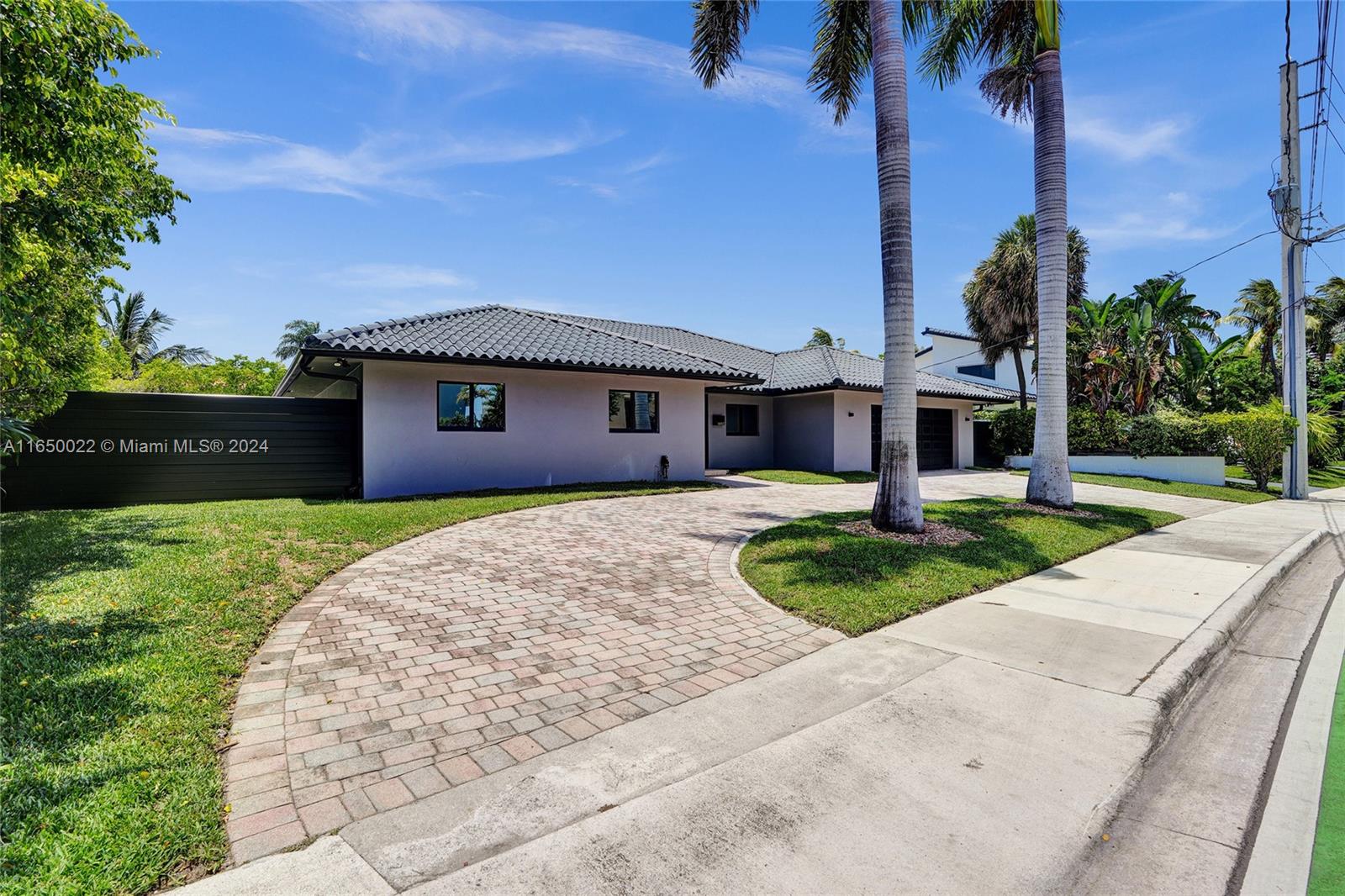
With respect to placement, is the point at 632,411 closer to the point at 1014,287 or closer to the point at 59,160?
the point at 59,160

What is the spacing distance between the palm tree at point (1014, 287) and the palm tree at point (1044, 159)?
13.9m

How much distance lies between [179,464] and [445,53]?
9.33m

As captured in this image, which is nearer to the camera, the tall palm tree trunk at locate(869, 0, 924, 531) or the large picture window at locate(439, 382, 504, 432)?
the tall palm tree trunk at locate(869, 0, 924, 531)

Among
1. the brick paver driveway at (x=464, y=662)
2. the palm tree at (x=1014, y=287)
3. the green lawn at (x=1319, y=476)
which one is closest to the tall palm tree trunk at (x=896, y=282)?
the brick paver driveway at (x=464, y=662)

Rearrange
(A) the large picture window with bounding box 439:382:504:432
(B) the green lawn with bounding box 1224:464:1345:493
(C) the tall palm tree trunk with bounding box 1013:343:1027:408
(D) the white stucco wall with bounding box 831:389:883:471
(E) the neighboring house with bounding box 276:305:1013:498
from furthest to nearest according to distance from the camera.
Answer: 1. (C) the tall palm tree trunk with bounding box 1013:343:1027:408
2. (B) the green lawn with bounding box 1224:464:1345:493
3. (D) the white stucco wall with bounding box 831:389:883:471
4. (A) the large picture window with bounding box 439:382:504:432
5. (E) the neighboring house with bounding box 276:305:1013:498

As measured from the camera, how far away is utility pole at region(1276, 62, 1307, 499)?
16.7 metres

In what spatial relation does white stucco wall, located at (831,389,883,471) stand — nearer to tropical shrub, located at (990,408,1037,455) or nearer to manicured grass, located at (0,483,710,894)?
tropical shrub, located at (990,408,1037,455)

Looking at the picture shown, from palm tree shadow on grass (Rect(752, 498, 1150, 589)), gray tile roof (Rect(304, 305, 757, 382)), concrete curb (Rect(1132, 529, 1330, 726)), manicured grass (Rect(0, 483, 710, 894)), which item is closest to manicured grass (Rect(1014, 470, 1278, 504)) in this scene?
palm tree shadow on grass (Rect(752, 498, 1150, 589))

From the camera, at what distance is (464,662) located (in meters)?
4.44

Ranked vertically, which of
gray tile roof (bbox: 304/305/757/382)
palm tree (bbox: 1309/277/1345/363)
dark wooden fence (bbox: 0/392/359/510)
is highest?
palm tree (bbox: 1309/277/1345/363)

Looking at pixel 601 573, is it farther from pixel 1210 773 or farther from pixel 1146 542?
pixel 1146 542

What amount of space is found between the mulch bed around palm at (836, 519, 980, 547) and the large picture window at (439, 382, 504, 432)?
8.61 meters

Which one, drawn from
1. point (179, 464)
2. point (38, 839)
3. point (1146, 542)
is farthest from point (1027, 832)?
point (179, 464)

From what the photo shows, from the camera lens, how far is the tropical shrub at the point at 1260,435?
1714 cm
